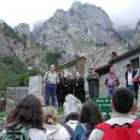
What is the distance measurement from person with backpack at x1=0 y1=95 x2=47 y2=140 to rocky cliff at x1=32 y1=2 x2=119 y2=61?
395 ft

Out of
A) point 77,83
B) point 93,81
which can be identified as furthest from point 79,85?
point 93,81

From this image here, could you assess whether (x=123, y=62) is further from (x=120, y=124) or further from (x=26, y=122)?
(x=120, y=124)

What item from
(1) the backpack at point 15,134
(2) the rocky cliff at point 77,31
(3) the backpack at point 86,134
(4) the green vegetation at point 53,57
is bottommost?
(3) the backpack at point 86,134

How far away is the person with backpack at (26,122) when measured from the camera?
4785 mm

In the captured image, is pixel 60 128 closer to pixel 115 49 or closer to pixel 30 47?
pixel 115 49

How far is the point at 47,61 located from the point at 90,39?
2332 inches

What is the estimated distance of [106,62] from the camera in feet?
150

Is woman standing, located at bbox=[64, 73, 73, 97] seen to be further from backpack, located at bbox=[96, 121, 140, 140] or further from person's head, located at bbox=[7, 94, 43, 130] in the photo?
backpack, located at bbox=[96, 121, 140, 140]

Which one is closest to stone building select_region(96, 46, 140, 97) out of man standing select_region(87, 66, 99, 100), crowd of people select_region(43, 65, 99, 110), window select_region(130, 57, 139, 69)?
window select_region(130, 57, 139, 69)

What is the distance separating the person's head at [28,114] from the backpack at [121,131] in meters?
0.76

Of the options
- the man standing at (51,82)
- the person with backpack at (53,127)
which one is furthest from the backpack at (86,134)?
the man standing at (51,82)

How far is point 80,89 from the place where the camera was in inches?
771

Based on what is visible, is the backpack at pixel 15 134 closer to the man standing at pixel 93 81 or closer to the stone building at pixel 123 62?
the man standing at pixel 93 81

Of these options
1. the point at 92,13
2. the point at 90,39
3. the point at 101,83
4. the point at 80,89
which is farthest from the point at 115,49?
the point at 92,13
